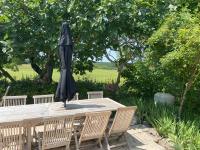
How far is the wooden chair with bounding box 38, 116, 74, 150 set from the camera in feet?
24.6

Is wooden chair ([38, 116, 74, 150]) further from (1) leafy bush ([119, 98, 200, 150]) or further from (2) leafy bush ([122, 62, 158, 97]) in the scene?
(2) leafy bush ([122, 62, 158, 97])

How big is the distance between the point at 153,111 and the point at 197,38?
287 cm

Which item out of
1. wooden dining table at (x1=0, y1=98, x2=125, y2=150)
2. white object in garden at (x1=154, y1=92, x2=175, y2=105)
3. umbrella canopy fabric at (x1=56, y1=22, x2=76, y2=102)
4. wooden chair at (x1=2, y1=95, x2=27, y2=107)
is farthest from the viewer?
white object in garden at (x1=154, y1=92, x2=175, y2=105)

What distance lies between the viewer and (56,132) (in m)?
7.64

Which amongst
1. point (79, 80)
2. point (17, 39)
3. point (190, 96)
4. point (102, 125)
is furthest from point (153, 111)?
point (17, 39)

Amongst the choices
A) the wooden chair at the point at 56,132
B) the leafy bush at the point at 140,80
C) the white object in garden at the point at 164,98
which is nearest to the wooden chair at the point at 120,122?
the wooden chair at the point at 56,132

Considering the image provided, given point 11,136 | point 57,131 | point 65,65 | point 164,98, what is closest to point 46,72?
point 164,98

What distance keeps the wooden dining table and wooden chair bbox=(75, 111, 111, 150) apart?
0.29 meters

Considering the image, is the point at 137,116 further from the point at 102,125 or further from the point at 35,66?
the point at 35,66

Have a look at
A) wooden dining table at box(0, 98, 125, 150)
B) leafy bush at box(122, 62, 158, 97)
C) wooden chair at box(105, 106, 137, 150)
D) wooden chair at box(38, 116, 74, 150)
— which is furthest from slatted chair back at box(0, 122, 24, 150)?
leafy bush at box(122, 62, 158, 97)

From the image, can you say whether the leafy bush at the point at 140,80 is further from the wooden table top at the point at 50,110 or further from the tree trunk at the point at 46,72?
the wooden table top at the point at 50,110

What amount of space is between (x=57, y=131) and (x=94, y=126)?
0.98 metres

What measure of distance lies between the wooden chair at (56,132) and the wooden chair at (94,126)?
0.38 metres

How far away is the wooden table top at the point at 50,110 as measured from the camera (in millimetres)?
7551
